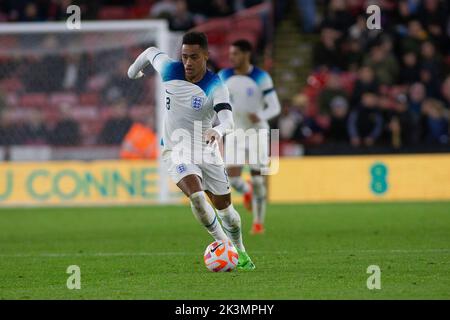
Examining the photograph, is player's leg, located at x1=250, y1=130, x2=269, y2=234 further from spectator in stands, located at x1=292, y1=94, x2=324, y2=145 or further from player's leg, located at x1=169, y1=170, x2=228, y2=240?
spectator in stands, located at x1=292, y1=94, x2=324, y2=145

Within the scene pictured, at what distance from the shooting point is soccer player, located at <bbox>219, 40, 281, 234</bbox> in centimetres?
1468

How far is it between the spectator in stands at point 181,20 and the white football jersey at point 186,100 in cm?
1366

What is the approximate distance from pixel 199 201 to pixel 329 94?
13228mm

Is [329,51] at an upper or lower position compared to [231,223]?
upper

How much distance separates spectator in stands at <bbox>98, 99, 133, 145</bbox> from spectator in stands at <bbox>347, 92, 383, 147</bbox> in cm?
461

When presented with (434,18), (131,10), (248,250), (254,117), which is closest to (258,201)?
(254,117)

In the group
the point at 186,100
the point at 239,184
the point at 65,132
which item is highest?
the point at 65,132

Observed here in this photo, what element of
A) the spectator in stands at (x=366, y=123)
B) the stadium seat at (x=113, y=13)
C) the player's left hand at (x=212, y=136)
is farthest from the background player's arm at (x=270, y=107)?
the stadium seat at (x=113, y=13)

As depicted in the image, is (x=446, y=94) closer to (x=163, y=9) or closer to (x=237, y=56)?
(x=163, y=9)

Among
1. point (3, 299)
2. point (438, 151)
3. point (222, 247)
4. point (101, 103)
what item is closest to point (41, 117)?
point (101, 103)

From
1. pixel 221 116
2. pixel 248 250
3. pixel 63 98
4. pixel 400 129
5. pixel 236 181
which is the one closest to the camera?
pixel 221 116

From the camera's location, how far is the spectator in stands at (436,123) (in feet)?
70.8

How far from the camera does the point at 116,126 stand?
72.6ft

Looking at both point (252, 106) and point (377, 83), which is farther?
point (377, 83)
